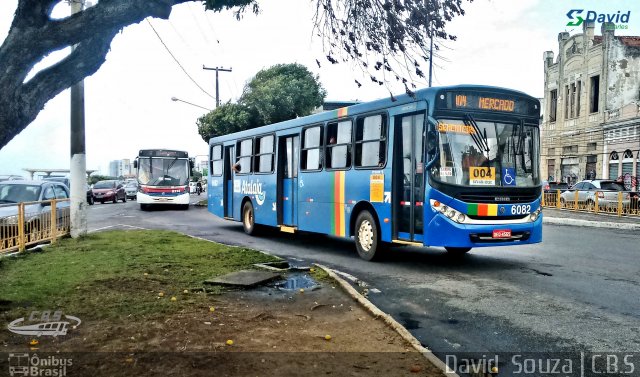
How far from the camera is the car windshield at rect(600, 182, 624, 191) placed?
23347 millimetres

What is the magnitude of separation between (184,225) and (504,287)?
1282 centimetres

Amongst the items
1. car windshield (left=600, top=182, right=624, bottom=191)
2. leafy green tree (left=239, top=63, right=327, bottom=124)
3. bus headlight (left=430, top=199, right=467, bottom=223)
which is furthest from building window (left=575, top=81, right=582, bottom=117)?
bus headlight (left=430, top=199, right=467, bottom=223)

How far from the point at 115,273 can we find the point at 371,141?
523 cm

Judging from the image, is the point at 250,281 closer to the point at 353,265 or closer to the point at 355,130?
the point at 353,265

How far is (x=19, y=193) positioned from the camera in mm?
12938

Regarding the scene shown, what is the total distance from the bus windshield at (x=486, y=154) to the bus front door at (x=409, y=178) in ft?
1.44

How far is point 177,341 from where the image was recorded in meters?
4.71

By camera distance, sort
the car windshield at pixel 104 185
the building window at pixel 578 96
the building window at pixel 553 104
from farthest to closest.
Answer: the building window at pixel 553 104
the building window at pixel 578 96
the car windshield at pixel 104 185

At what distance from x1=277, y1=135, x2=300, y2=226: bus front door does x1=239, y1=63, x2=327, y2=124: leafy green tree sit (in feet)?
49.5

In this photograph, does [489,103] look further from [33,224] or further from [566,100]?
[566,100]

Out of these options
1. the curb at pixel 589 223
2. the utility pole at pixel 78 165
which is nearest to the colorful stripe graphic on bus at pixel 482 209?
the utility pole at pixel 78 165

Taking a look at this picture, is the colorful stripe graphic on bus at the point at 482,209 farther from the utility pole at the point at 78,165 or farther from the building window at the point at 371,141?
the utility pole at the point at 78,165

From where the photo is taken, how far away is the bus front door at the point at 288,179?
12953 millimetres

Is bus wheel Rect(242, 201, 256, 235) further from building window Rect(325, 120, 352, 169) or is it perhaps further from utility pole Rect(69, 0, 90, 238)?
utility pole Rect(69, 0, 90, 238)
